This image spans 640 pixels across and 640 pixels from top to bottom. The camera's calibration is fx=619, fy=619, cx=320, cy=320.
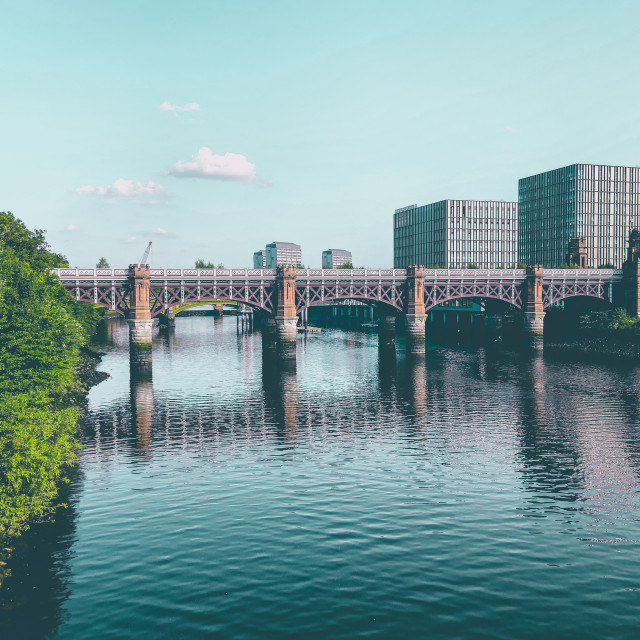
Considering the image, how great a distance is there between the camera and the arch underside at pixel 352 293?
105 m

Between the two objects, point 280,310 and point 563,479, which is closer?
point 563,479

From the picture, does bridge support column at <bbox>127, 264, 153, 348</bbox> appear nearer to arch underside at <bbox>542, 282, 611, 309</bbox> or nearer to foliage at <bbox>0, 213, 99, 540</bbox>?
foliage at <bbox>0, 213, 99, 540</bbox>

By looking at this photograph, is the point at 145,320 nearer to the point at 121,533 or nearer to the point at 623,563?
the point at 121,533

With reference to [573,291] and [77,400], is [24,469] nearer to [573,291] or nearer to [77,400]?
[77,400]

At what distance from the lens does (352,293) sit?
351 ft

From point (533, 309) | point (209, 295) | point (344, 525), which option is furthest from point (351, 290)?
point (344, 525)

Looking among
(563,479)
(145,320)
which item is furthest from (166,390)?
(563,479)

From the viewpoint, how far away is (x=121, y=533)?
104 feet

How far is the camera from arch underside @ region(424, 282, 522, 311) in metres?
114

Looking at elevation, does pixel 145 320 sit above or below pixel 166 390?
above

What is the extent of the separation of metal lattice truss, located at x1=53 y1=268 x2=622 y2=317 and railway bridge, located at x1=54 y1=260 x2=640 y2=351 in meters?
0.14

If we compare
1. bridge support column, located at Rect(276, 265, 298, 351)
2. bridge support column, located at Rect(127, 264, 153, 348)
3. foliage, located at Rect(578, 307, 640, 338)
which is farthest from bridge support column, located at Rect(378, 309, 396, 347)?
bridge support column, located at Rect(127, 264, 153, 348)

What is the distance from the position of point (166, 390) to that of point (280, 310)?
94.7ft

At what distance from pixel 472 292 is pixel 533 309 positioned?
462 inches
